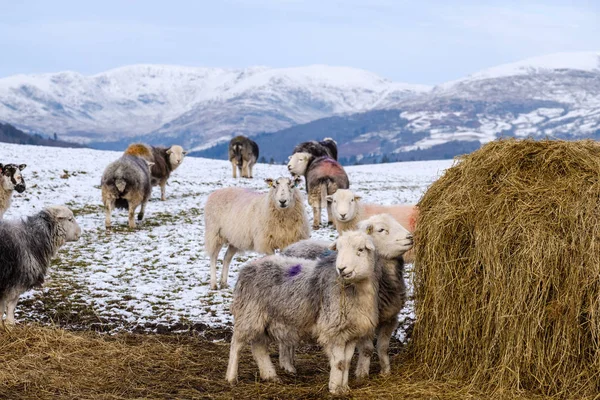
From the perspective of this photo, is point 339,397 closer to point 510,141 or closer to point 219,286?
point 510,141

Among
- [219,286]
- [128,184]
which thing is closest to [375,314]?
[219,286]

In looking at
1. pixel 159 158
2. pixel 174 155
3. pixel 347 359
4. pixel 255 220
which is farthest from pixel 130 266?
pixel 174 155

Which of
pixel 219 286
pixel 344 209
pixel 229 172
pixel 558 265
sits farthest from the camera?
pixel 229 172

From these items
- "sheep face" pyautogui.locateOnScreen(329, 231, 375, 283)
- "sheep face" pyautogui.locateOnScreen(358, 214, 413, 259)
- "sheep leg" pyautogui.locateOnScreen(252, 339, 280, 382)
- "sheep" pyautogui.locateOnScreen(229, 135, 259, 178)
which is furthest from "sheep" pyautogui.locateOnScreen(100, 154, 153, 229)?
"sheep" pyautogui.locateOnScreen(229, 135, 259, 178)

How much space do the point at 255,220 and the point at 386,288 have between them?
4.71m

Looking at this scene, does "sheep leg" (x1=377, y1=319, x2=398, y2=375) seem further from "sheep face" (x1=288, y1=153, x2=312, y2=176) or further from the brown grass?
"sheep face" (x1=288, y1=153, x2=312, y2=176)

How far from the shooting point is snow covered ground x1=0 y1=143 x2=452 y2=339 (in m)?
10.1

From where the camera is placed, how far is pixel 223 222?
12.4 meters

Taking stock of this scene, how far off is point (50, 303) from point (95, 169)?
21.0 metres

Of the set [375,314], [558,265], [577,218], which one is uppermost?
[577,218]

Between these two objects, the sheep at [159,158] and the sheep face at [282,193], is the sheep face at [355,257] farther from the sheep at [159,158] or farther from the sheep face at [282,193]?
the sheep at [159,158]

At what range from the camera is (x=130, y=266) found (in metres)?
13.7

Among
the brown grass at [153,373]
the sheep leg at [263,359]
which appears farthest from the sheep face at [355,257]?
the sheep leg at [263,359]

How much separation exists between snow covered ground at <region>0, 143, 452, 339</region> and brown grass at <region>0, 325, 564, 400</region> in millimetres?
875
